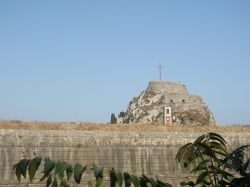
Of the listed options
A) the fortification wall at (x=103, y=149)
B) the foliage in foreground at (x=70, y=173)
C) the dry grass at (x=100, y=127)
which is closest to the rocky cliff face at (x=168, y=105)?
the dry grass at (x=100, y=127)

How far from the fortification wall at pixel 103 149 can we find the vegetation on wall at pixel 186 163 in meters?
10.5

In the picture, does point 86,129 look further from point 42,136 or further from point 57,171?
point 57,171

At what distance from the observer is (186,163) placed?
2320mm

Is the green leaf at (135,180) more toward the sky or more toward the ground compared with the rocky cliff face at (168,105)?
more toward the ground

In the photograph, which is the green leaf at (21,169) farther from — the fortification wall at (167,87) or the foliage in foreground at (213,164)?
the fortification wall at (167,87)

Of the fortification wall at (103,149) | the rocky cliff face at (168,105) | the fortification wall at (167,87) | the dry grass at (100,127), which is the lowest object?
the fortification wall at (103,149)

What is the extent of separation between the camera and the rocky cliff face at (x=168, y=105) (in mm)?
28375

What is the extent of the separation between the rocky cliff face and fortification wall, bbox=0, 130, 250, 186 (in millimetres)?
11843

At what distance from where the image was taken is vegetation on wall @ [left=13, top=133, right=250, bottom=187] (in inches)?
69.1

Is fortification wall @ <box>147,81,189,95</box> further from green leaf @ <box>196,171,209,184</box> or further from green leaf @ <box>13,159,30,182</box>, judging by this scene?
green leaf @ <box>13,159,30,182</box>

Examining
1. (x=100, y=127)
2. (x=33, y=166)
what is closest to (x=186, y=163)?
(x=33, y=166)

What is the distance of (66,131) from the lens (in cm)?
1391

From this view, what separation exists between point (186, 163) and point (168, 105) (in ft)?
90.8

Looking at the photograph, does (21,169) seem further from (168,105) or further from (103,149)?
(168,105)
